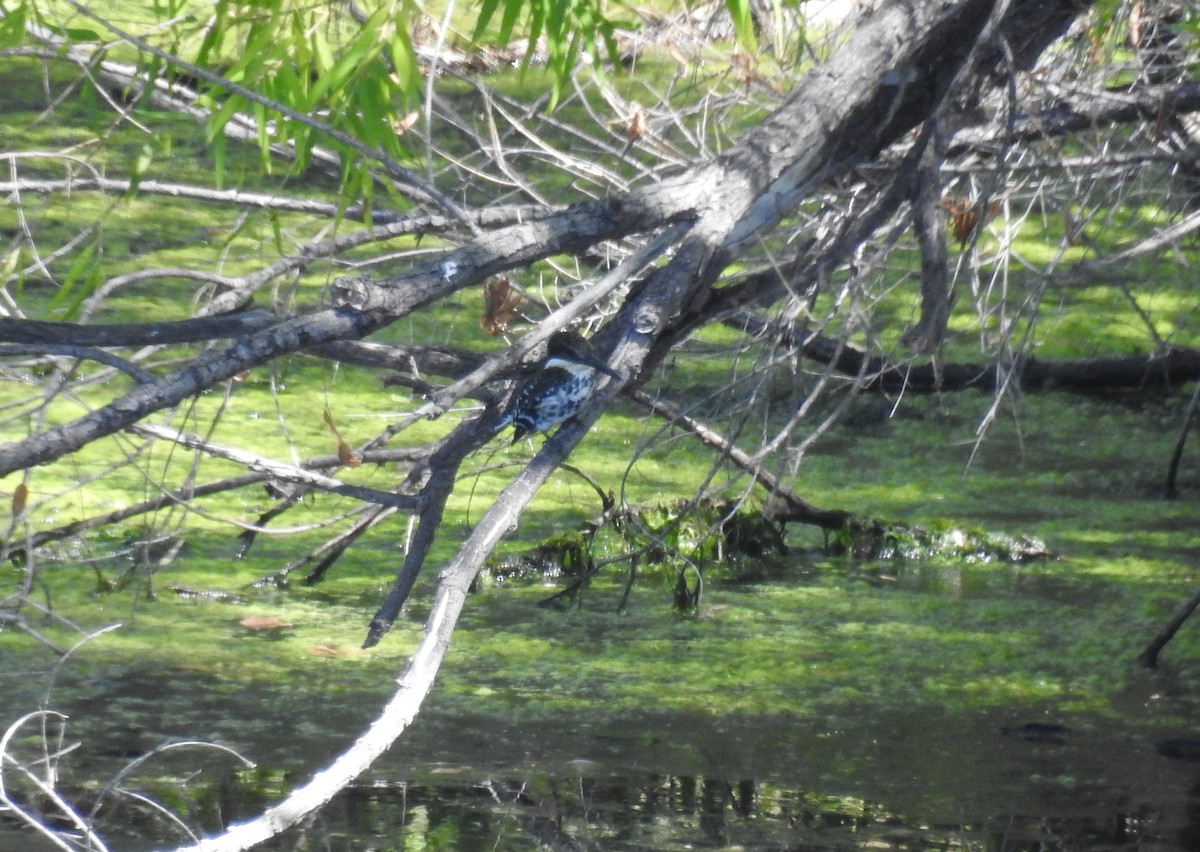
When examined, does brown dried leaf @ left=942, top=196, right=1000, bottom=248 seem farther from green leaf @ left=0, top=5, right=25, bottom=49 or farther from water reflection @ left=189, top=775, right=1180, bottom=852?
green leaf @ left=0, top=5, right=25, bottom=49

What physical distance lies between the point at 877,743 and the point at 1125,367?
294cm

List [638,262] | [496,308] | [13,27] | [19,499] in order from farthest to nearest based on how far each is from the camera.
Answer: [496,308] → [19,499] → [13,27] → [638,262]

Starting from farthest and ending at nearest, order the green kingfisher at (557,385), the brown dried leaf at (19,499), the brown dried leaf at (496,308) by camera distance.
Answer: the brown dried leaf at (496,308), the brown dried leaf at (19,499), the green kingfisher at (557,385)

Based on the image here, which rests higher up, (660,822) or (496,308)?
(496,308)

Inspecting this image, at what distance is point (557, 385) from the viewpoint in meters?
2.20

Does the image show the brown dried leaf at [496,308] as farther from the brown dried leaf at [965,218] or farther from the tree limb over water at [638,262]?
the brown dried leaf at [965,218]

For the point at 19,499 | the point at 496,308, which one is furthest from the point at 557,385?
the point at 19,499

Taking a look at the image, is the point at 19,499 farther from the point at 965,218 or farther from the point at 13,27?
the point at 965,218

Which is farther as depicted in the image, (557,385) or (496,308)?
(496,308)

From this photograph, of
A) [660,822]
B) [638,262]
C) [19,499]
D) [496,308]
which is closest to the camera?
[638,262]

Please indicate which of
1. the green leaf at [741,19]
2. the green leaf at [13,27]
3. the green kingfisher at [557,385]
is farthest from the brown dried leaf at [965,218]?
the green leaf at [13,27]

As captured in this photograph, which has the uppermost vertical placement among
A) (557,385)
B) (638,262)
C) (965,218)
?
(965,218)

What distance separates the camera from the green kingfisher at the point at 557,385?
84.3 inches

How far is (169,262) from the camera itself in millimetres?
6242
